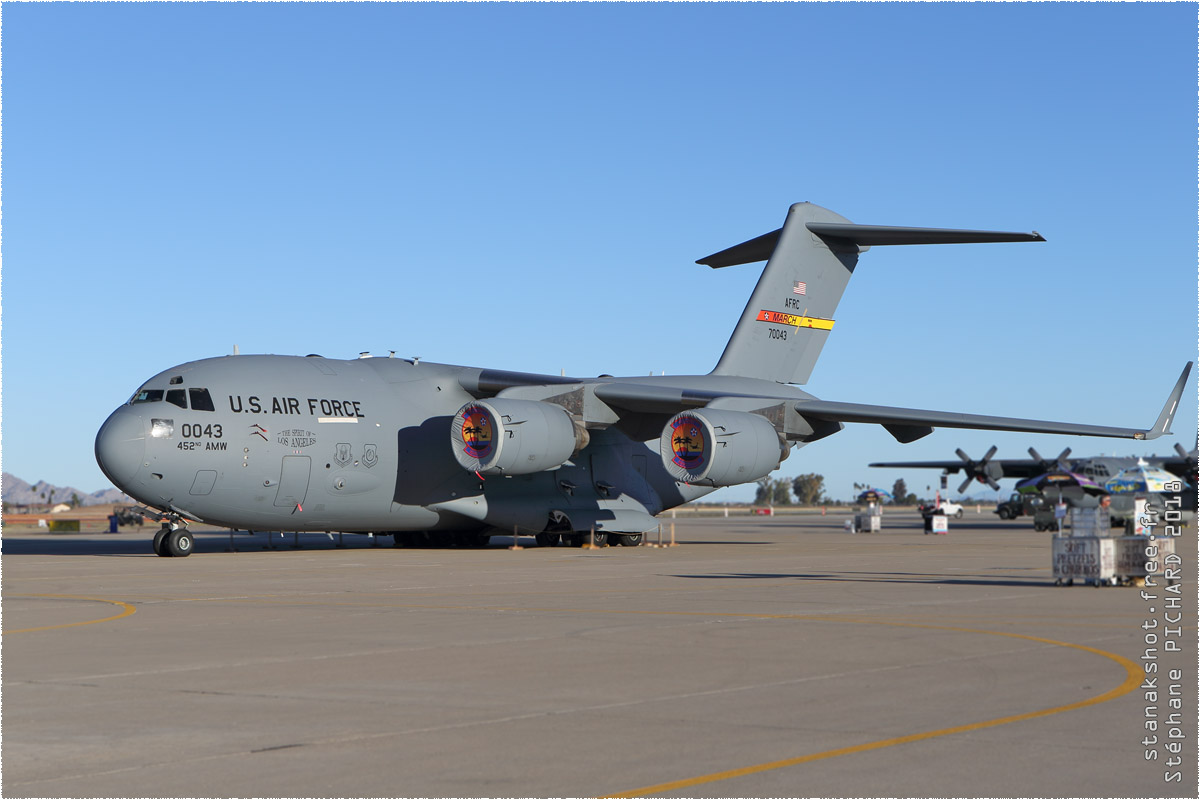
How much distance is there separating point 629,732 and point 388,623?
5807 mm

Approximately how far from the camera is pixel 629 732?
22.0 ft

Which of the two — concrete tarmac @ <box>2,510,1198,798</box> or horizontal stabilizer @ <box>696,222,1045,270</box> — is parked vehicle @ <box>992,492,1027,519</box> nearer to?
horizontal stabilizer @ <box>696,222,1045,270</box>

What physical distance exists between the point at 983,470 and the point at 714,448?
1418 inches

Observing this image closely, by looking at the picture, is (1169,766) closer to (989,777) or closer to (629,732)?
(989,777)

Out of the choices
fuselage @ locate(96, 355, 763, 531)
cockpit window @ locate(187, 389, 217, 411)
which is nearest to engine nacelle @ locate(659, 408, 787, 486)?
fuselage @ locate(96, 355, 763, 531)

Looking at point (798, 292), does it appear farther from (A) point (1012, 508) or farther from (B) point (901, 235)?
(A) point (1012, 508)

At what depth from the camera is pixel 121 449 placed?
2297 cm

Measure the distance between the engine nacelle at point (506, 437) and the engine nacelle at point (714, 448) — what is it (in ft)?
7.63

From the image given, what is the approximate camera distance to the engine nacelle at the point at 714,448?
25.6 m

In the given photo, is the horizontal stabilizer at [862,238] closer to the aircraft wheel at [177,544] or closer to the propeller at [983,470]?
the aircraft wheel at [177,544]

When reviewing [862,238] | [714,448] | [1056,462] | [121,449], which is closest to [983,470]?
[1056,462]

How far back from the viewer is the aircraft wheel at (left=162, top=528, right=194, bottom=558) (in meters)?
24.0

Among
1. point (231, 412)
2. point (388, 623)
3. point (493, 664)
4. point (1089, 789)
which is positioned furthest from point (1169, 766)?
point (231, 412)

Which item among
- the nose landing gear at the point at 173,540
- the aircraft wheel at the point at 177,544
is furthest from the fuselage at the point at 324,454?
the aircraft wheel at the point at 177,544
